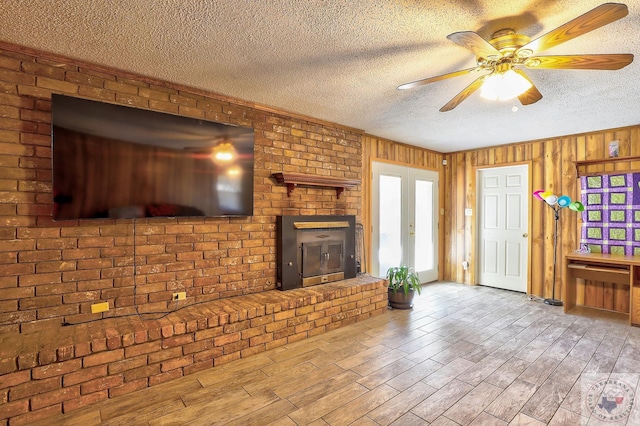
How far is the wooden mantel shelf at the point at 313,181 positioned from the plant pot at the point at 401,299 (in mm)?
1452

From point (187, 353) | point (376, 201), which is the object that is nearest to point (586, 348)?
point (376, 201)

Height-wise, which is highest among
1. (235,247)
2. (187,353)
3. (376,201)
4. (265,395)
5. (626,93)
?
(626,93)

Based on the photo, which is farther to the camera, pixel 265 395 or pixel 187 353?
pixel 187 353

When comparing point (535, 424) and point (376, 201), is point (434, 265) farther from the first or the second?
point (535, 424)

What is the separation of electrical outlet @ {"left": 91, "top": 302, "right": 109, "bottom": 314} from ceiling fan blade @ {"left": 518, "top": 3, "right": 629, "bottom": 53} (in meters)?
3.28

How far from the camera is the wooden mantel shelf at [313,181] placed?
3.45 meters

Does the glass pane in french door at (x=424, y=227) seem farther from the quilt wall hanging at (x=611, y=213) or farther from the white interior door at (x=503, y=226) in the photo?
the quilt wall hanging at (x=611, y=213)

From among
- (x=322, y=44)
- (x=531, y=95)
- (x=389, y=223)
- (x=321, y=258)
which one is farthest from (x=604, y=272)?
(x=322, y=44)

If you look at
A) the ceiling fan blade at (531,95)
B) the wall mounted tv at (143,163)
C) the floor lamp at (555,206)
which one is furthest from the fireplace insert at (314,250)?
the floor lamp at (555,206)

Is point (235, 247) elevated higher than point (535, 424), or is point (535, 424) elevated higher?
point (235, 247)

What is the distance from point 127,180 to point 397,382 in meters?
2.57

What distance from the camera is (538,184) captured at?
472cm

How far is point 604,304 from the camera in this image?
4.16 m

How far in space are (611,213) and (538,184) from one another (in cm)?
91
